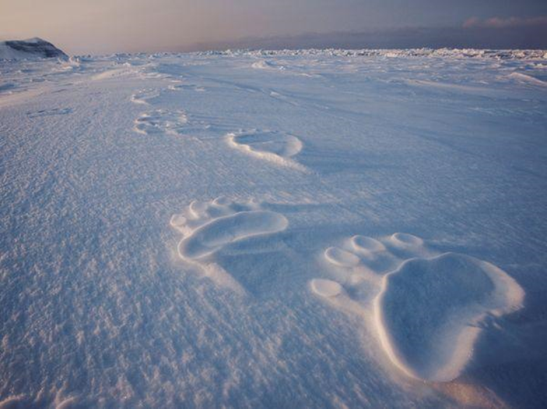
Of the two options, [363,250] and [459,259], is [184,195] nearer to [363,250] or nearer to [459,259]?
[363,250]

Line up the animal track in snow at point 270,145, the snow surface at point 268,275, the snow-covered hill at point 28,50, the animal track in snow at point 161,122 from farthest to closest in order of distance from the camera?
1. the snow-covered hill at point 28,50
2. the animal track in snow at point 161,122
3. the animal track in snow at point 270,145
4. the snow surface at point 268,275

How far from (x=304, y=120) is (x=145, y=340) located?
224cm

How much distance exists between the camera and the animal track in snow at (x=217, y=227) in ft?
2.90

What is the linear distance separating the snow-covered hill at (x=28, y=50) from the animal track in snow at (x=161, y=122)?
18.2 m

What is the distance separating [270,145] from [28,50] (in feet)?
71.8

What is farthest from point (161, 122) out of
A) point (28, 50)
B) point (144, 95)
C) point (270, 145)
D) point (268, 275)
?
point (28, 50)

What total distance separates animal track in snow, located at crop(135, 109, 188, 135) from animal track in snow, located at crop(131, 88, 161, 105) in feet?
1.59

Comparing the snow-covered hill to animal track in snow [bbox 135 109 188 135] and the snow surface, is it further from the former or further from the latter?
the snow surface

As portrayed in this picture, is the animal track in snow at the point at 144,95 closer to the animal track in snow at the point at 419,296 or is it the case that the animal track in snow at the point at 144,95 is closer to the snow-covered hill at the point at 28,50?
the animal track in snow at the point at 419,296

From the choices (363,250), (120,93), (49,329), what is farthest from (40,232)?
(120,93)

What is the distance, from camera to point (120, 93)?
3.44 m

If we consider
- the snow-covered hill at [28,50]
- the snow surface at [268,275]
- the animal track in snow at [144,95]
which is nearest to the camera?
the snow surface at [268,275]

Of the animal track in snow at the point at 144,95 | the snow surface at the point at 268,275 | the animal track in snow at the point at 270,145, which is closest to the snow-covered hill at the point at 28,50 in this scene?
the animal track in snow at the point at 144,95

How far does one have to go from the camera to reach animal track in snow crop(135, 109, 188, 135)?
2074 millimetres
